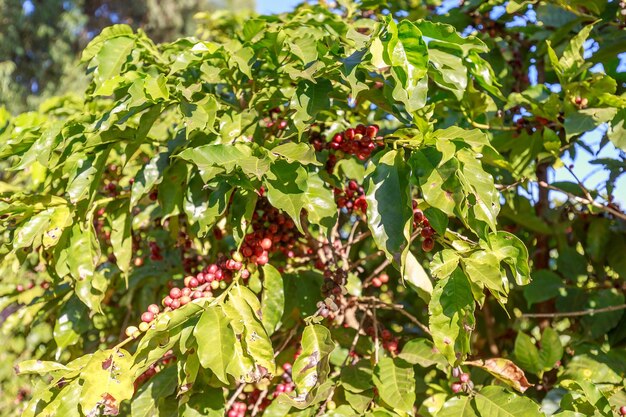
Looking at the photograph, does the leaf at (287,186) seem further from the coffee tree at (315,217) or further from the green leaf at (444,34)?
the green leaf at (444,34)

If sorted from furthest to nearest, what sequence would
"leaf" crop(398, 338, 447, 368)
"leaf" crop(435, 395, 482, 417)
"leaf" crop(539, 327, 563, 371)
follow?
"leaf" crop(539, 327, 563, 371) < "leaf" crop(398, 338, 447, 368) < "leaf" crop(435, 395, 482, 417)

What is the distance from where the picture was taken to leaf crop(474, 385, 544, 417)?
0.87m

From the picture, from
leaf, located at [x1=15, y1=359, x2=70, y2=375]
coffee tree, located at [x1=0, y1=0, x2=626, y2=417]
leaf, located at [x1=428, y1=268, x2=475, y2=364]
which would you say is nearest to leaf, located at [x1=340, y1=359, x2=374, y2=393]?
coffee tree, located at [x1=0, y1=0, x2=626, y2=417]

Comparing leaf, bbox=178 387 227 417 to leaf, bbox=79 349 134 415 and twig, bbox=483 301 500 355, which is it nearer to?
leaf, bbox=79 349 134 415

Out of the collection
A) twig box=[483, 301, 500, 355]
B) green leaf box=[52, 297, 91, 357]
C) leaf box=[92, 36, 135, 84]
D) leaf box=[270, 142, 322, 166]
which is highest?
leaf box=[92, 36, 135, 84]

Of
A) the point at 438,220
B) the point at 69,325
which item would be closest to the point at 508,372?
the point at 438,220

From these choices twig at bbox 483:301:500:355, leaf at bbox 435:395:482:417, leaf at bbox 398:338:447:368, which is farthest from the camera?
twig at bbox 483:301:500:355

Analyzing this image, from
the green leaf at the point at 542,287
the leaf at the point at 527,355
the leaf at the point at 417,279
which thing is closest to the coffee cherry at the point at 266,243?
the leaf at the point at 417,279

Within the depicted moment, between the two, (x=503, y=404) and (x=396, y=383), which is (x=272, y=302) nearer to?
(x=396, y=383)

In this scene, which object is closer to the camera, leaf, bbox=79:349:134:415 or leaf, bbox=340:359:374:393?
leaf, bbox=79:349:134:415

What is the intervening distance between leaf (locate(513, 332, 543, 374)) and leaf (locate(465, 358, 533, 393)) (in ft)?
0.56

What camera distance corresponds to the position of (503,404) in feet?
2.98

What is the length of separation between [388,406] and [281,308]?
251 mm

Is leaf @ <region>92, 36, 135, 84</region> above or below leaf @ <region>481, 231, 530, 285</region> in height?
above
